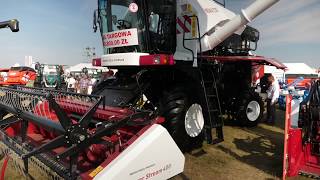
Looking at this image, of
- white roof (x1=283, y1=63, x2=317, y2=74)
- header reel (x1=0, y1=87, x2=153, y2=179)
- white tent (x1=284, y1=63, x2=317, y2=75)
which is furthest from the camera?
white roof (x1=283, y1=63, x2=317, y2=74)

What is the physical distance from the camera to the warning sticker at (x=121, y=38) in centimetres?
504

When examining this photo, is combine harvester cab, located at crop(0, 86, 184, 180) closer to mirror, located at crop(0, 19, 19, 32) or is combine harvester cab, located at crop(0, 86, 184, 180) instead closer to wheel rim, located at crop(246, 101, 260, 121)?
mirror, located at crop(0, 19, 19, 32)

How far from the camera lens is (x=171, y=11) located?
5.50 m

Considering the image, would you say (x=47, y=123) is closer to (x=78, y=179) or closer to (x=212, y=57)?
(x=78, y=179)

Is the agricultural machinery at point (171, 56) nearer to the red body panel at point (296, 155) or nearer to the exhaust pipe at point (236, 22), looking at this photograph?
the exhaust pipe at point (236, 22)

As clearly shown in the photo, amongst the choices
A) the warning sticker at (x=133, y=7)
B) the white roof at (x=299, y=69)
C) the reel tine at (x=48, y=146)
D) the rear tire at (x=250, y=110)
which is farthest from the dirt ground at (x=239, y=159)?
the white roof at (x=299, y=69)

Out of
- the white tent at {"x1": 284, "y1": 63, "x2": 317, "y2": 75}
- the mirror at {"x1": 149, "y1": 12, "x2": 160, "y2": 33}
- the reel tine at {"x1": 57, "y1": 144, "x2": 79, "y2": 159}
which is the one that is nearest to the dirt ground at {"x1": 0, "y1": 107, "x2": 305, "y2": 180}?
the reel tine at {"x1": 57, "y1": 144, "x2": 79, "y2": 159}

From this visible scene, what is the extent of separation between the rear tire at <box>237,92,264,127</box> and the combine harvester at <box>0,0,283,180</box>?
885 mm

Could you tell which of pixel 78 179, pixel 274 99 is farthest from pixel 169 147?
pixel 274 99

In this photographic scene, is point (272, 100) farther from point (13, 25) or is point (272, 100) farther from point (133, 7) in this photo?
point (13, 25)

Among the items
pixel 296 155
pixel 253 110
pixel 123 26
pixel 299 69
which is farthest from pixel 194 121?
pixel 299 69

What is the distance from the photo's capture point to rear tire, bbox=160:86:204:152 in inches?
176

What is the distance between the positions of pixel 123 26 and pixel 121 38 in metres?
0.26

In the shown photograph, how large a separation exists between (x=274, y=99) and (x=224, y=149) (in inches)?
139
